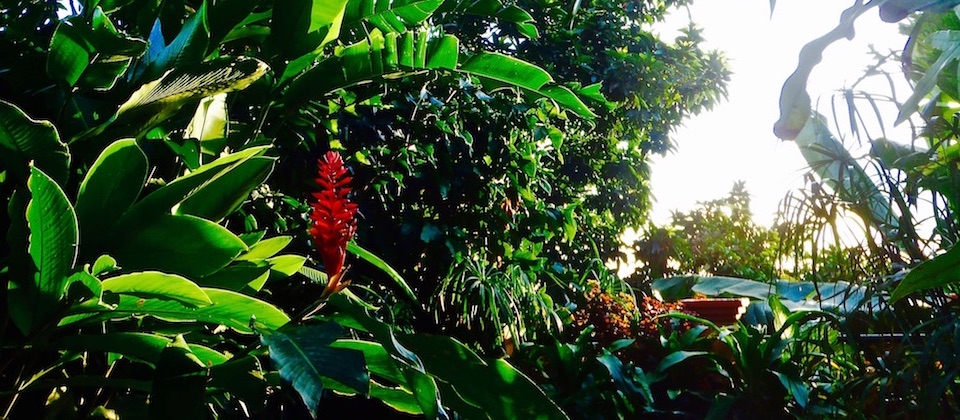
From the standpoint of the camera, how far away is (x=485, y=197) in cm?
238

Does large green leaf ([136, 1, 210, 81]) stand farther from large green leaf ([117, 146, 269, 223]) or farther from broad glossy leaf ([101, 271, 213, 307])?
broad glossy leaf ([101, 271, 213, 307])

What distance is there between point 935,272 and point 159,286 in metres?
1.33

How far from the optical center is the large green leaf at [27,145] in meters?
0.83

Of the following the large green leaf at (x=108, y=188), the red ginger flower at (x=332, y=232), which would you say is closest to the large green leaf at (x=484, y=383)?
the red ginger flower at (x=332, y=232)

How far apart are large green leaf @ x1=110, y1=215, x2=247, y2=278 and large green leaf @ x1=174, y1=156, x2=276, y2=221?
8cm

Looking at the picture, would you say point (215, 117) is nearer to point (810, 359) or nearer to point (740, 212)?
point (810, 359)

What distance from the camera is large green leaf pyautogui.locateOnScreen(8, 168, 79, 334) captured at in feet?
2.44

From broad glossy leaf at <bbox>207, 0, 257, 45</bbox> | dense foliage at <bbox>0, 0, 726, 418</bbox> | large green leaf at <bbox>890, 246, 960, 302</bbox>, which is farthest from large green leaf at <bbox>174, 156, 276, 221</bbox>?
large green leaf at <bbox>890, 246, 960, 302</bbox>

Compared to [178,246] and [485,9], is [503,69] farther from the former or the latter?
[178,246]

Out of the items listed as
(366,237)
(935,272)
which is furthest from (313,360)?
(366,237)

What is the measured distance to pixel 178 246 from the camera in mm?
861

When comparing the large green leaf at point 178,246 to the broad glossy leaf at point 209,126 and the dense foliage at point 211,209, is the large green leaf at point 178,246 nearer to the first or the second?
the dense foliage at point 211,209

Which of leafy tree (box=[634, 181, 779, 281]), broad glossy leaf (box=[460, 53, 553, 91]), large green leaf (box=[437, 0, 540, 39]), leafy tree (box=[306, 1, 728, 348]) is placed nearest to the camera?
broad glossy leaf (box=[460, 53, 553, 91])

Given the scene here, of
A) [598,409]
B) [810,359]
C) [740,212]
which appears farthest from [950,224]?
[740,212]
